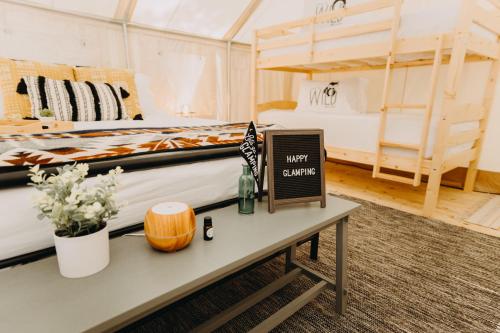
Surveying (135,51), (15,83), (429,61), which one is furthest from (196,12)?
(429,61)

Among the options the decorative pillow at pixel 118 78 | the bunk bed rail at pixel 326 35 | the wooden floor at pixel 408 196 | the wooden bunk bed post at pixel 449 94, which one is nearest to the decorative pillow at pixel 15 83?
the decorative pillow at pixel 118 78

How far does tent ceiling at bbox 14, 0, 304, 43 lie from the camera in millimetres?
2908

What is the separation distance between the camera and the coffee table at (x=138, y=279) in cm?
53

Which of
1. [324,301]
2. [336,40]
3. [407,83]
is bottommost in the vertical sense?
[324,301]

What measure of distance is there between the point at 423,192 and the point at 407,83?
1.22m

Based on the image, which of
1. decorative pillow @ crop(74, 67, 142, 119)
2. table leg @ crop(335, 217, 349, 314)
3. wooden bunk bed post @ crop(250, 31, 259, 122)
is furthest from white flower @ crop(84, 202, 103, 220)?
wooden bunk bed post @ crop(250, 31, 259, 122)

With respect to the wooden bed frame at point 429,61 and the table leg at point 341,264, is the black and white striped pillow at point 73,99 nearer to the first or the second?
the wooden bed frame at point 429,61

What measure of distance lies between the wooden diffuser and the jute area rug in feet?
0.27

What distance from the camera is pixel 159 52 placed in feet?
11.4

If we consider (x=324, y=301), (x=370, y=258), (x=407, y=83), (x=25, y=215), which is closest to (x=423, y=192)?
(x=407, y=83)

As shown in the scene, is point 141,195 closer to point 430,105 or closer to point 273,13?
point 430,105

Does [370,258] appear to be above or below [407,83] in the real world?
below

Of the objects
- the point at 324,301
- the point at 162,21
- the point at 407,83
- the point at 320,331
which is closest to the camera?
the point at 320,331

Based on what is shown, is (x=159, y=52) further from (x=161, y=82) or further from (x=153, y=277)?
(x=153, y=277)
